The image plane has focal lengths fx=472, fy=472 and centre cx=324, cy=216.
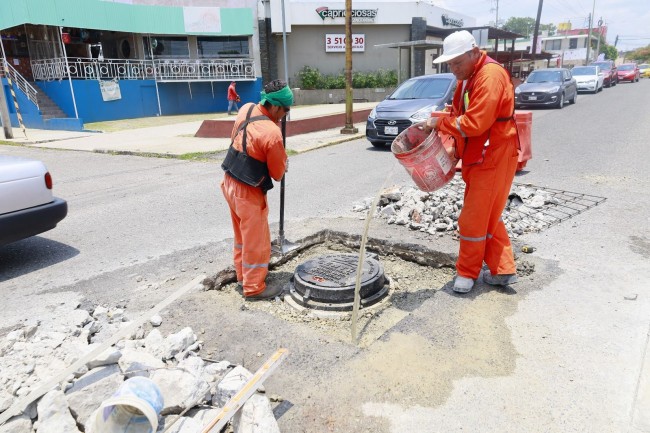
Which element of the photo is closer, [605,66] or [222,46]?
[222,46]

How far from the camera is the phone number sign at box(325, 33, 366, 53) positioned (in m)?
26.8

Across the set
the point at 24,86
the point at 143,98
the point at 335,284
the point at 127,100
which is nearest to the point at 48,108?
the point at 24,86

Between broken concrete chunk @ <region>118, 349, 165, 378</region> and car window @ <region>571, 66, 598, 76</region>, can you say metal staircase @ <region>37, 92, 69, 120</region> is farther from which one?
car window @ <region>571, 66, 598, 76</region>

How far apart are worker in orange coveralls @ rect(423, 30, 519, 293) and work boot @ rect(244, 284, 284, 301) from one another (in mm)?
1408

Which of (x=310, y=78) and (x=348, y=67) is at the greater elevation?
(x=348, y=67)

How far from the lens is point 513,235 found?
188 inches

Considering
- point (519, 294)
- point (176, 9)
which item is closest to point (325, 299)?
point (519, 294)

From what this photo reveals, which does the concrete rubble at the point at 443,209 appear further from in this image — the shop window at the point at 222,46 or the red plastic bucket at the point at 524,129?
the shop window at the point at 222,46

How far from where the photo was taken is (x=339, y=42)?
26922mm

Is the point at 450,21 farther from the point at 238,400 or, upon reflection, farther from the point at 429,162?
the point at 238,400

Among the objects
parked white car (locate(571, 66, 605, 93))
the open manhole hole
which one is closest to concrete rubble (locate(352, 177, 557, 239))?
the open manhole hole

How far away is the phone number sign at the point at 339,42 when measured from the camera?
26.8 metres

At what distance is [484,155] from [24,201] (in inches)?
162

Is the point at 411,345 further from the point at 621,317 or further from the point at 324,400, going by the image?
the point at 621,317
